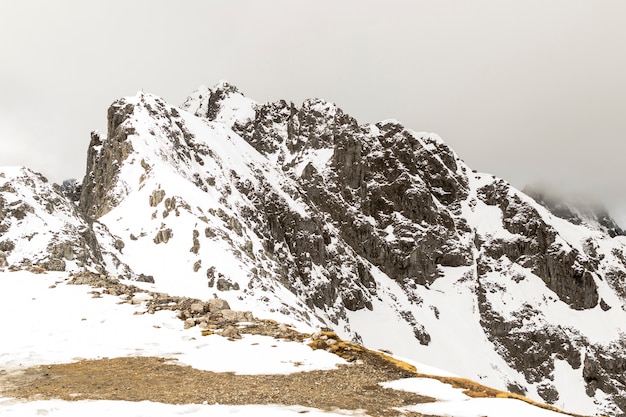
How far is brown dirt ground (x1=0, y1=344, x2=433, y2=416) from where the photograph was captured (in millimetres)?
11172

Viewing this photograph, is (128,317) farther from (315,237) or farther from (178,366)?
(315,237)

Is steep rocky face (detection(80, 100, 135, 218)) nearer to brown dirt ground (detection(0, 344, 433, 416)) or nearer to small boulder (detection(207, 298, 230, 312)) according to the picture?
small boulder (detection(207, 298, 230, 312))

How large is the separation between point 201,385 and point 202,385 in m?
0.03

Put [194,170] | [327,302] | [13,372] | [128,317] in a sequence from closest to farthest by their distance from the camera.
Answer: [13,372] < [128,317] < [194,170] < [327,302]

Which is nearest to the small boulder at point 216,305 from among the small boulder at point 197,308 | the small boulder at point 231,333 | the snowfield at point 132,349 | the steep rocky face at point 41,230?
the small boulder at point 197,308

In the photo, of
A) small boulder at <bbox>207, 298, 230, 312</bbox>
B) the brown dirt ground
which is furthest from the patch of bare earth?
small boulder at <bbox>207, 298, 230, 312</bbox>

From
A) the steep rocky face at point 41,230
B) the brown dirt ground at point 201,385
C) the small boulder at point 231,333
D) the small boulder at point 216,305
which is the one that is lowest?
the brown dirt ground at point 201,385

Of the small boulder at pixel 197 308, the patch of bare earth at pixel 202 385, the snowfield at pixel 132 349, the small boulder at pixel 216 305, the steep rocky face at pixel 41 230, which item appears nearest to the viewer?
the snowfield at pixel 132 349

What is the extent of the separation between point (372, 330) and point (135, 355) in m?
173

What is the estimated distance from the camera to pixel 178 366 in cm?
1448

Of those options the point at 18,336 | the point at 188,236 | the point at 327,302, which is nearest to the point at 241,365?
the point at 18,336

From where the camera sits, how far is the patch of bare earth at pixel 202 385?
11172 mm

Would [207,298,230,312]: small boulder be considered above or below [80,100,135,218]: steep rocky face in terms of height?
below

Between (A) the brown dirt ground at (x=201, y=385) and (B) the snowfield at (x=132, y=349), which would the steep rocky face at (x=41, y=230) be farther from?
(A) the brown dirt ground at (x=201, y=385)
